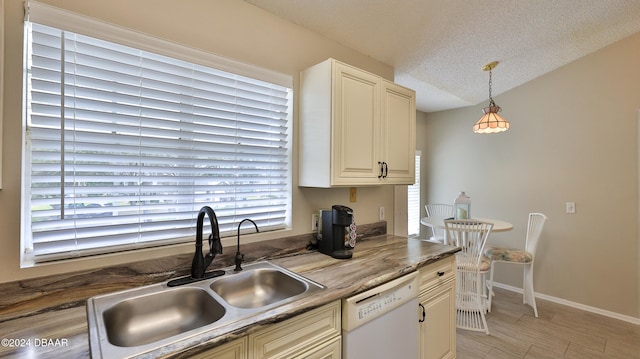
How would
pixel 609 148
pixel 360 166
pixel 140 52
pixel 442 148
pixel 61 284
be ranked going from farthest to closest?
pixel 442 148 < pixel 609 148 < pixel 360 166 < pixel 140 52 < pixel 61 284

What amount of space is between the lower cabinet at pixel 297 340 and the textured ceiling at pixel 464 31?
68.2 inches

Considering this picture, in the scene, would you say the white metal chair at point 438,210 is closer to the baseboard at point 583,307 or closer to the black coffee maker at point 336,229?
the baseboard at point 583,307

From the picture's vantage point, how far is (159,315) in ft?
3.95

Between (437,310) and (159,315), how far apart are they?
1.62 m

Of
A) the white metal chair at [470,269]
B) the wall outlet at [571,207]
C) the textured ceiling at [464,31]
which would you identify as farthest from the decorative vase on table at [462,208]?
the textured ceiling at [464,31]

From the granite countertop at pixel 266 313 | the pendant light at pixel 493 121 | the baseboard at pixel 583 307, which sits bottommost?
the baseboard at pixel 583 307

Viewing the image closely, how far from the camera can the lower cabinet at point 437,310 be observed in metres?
1.75

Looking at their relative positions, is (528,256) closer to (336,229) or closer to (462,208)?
(462,208)

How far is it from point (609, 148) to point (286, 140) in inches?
134

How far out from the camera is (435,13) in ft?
6.57

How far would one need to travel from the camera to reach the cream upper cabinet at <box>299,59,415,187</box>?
172cm

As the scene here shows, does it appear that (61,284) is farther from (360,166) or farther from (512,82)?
(512,82)

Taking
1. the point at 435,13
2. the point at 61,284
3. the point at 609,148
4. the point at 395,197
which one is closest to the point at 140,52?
the point at 61,284

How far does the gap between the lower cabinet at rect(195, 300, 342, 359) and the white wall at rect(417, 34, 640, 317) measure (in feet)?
10.6
